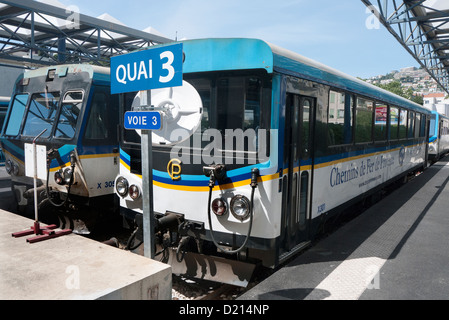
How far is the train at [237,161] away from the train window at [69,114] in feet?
4.69

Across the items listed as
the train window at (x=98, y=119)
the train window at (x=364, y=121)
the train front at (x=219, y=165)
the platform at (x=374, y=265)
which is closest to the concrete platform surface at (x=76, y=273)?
the train front at (x=219, y=165)

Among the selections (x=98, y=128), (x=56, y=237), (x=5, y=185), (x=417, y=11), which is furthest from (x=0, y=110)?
(x=417, y=11)

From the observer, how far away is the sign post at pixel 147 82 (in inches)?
131

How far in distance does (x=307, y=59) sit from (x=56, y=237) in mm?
3946

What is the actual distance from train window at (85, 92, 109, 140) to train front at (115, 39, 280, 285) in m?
2.10

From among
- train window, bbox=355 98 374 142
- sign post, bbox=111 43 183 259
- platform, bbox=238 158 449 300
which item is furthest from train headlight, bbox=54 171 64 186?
train window, bbox=355 98 374 142

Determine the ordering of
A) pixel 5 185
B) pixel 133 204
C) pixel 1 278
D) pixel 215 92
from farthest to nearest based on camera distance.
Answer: pixel 5 185, pixel 133 204, pixel 215 92, pixel 1 278

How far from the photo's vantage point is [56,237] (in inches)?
182

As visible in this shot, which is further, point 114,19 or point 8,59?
point 114,19

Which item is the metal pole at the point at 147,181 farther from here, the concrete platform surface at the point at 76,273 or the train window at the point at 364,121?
the train window at the point at 364,121

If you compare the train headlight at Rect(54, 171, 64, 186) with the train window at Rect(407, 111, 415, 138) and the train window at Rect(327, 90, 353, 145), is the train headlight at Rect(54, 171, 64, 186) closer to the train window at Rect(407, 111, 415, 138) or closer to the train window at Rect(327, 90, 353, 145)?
the train window at Rect(327, 90, 353, 145)
